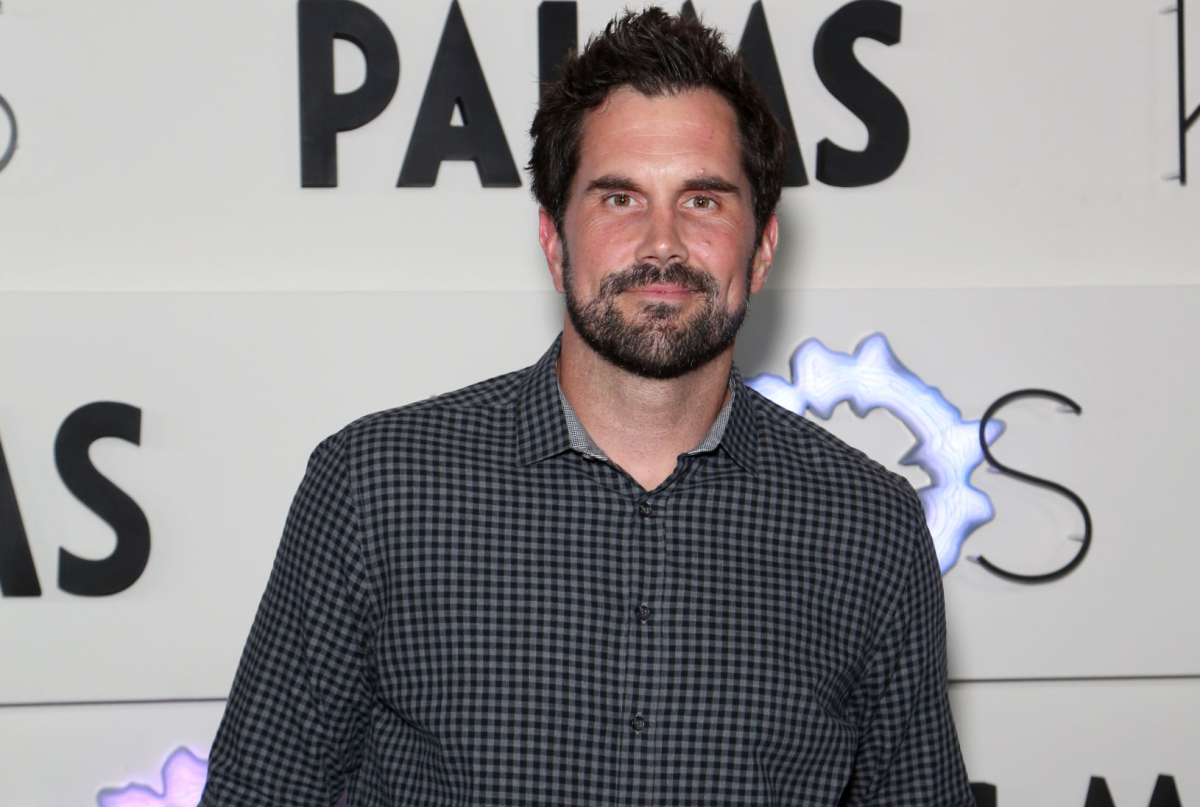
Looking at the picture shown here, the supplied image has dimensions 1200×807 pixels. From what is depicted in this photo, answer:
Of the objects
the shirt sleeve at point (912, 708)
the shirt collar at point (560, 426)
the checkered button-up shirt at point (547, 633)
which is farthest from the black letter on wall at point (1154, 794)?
the shirt collar at point (560, 426)

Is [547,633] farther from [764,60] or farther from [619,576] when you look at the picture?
[764,60]

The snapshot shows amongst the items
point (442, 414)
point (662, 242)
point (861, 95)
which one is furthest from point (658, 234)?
point (861, 95)

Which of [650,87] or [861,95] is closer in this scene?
[650,87]

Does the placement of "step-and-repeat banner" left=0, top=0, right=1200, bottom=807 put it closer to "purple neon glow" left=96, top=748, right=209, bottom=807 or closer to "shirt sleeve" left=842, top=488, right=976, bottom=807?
"purple neon glow" left=96, top=748, right=209, bottom=807

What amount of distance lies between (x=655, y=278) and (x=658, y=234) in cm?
5

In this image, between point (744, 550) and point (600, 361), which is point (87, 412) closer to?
point (600, 361)

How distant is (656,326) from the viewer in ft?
3.85

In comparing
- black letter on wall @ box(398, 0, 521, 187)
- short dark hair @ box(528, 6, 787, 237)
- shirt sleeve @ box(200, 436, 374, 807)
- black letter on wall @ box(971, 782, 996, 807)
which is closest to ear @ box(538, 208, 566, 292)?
short dark hair @ box(528, 6, 787, 237)

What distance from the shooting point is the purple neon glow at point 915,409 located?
5.90ft

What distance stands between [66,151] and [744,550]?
1.18m

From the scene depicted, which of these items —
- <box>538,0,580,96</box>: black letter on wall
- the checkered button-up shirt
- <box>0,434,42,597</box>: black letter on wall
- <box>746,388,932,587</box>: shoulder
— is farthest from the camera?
<box>538,0,580,96</box>: black letter on wall

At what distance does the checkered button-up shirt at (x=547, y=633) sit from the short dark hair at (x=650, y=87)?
0.91 ft

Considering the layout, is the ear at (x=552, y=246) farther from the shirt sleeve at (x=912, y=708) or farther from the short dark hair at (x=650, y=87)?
the shirt sleeve at (x=912, y=708)

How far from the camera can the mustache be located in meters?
1.18
